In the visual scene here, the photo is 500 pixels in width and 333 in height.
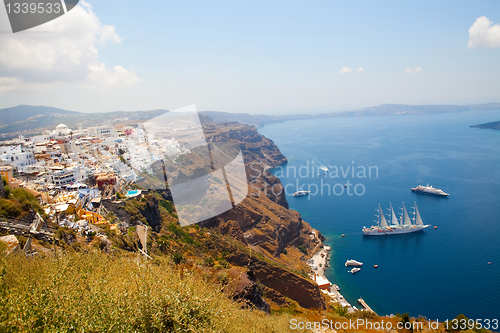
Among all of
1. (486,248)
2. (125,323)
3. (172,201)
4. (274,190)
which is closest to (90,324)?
(125,323)

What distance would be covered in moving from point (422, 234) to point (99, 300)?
31453 mm

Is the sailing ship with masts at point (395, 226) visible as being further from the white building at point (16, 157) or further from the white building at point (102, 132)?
the white building at point (102, 132)

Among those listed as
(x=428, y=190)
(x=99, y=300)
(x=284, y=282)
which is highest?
(x=99, y=300)

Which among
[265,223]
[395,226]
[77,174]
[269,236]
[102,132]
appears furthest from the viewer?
[102,132]

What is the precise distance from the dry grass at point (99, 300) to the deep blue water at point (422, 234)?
17.4m

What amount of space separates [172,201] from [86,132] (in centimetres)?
1986

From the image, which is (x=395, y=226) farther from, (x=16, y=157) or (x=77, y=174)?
(x=16, y=157)

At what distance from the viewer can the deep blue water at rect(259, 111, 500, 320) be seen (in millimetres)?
18984

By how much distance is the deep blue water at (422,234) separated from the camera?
19.0 metres

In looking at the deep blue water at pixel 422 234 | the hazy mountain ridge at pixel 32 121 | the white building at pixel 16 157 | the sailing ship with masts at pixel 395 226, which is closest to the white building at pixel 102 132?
the hazy mountain ridge at pixel 32 121

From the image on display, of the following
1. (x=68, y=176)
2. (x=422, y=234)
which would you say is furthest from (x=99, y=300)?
(x=422, y=234)

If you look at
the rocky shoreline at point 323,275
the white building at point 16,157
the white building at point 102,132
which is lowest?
the rocky shoreline at point 323,275

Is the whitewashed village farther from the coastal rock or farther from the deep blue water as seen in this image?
the deep blue water

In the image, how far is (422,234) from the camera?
93.7 ft
